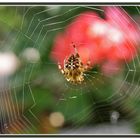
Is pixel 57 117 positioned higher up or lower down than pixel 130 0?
lower down

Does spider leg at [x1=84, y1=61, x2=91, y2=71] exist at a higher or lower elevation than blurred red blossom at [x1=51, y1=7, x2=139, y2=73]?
lower

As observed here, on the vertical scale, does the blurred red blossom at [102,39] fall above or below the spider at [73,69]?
above

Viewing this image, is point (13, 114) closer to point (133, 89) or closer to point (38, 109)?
point (38, 109)

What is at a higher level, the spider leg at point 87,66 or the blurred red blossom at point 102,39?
the blurred red blossom at point 102,39

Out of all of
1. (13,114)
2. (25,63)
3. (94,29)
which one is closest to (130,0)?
(94,29)

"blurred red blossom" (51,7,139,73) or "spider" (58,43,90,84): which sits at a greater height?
"blurred red blossom" (51,7,139,73)
